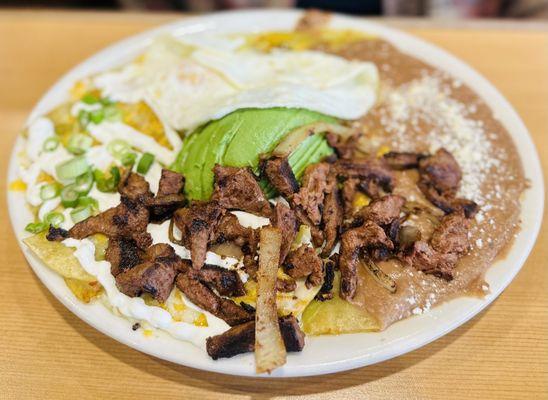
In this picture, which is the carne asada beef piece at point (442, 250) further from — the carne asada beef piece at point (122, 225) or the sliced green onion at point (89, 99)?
the sliced green onion at point (89, 99)

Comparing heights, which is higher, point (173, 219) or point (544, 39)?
point (544, 39)

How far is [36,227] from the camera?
2.26 m

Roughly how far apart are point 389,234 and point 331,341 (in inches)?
22.3

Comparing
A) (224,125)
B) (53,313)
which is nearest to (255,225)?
(224,125)

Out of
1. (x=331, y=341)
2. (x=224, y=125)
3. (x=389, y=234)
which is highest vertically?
(x=224, y=125)

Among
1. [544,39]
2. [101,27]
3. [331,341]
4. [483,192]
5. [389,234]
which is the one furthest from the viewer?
[101,27]

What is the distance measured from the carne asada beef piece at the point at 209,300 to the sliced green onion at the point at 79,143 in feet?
3.40

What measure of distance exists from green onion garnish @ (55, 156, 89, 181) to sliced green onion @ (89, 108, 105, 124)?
0.99ft

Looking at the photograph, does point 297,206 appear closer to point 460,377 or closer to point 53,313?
point 460,377

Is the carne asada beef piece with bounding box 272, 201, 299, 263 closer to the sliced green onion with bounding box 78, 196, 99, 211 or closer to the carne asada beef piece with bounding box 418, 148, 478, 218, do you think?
the carne asada beef piece with bounding box 418, 148, 478, 218

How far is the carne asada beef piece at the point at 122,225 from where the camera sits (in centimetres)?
218

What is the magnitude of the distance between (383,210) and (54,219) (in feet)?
5.03

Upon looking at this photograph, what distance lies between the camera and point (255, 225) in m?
2.20

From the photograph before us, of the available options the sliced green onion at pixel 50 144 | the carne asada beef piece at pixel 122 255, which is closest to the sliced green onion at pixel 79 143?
the sliced green onion at pixel 50 144
